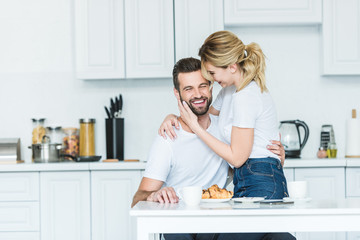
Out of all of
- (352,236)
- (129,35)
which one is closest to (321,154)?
(352,236)

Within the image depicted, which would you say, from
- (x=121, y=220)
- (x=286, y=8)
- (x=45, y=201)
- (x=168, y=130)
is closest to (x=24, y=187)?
(x=45, y=201)

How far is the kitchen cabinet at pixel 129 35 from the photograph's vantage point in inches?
150

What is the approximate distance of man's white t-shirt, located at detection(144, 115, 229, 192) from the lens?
8.39ft

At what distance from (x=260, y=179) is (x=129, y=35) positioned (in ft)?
6.23

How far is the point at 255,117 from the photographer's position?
7.58 feet

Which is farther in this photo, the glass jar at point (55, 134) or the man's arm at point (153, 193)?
the glass jar at point (55, 134)

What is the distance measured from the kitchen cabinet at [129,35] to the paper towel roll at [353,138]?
4.49 ft

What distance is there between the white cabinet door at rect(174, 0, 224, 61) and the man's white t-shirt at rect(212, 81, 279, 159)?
140 cm

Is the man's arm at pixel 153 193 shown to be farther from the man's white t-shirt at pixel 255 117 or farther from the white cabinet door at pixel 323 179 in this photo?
the white cabinet door at pixel 323 179

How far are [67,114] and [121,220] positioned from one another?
1.02 meters

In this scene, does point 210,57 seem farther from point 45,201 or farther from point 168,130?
point 45,201

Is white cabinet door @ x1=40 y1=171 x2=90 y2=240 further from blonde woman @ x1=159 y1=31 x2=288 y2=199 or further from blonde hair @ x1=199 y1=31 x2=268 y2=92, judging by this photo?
blonde hair @ x1=199 y1=31 x2=268 y2=92

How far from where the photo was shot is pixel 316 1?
12.4ft

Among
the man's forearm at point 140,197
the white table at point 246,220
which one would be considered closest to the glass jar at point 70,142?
the man's forearm at point 140,197
